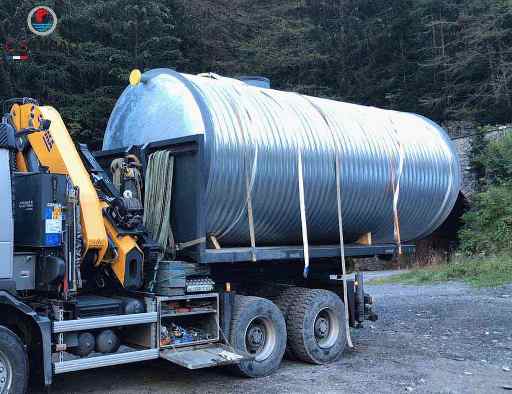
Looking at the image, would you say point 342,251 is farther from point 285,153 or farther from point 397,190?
point 285,153

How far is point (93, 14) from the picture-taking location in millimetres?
29156

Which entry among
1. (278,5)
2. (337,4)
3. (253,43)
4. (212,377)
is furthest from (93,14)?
(212,377)

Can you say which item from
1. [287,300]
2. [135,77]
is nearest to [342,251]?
[287,300]

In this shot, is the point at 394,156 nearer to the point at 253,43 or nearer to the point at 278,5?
the point at 253,43

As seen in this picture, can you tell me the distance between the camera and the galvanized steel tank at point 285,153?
7996 millimetres

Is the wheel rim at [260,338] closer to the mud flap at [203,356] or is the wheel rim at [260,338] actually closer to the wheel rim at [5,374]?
the mud flap at [203,356]

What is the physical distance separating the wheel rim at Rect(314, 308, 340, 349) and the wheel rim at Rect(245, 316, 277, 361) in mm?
968

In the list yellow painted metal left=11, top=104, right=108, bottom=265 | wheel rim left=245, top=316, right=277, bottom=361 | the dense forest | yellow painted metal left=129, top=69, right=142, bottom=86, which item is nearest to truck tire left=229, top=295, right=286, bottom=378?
wheel rim left=245, top=316, right=277, bottom=361

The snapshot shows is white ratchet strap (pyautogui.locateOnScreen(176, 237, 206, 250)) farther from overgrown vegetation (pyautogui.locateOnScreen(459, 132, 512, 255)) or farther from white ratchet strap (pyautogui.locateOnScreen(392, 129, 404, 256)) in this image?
overgrown vegetation (pyautogui.locateOnScreen(459, 132, 512, 255))

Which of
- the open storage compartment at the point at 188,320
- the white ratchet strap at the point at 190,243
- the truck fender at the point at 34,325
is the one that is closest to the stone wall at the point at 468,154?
the open storage compartment at the point at 188,320

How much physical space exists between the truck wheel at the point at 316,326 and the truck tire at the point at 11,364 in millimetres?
3870

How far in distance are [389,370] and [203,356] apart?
2.54m

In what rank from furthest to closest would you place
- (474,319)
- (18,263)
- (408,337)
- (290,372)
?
(474,319)
(408,337)
(290,372)
(18,263)

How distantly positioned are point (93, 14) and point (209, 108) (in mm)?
23214
